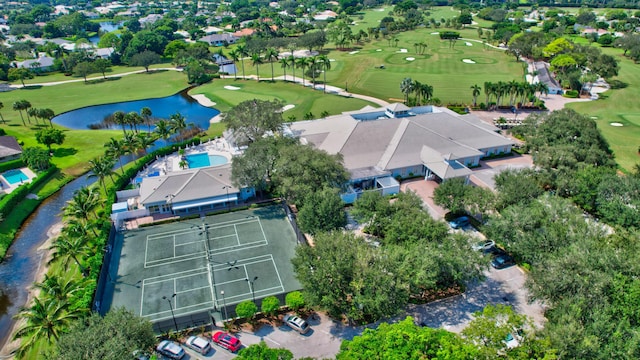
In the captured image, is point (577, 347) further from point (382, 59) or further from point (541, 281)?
point (382, 59)

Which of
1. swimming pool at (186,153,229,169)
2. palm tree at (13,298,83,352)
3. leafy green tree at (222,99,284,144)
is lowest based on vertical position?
swimming pool at (186,153,229,169)

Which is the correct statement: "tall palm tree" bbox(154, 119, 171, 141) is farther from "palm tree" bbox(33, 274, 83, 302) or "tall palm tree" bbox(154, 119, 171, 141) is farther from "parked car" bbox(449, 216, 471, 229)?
"parked car" bbox(449, 216, 471, 229)

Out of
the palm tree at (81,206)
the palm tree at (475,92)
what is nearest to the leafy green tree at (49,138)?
the palm tree at (81,206)

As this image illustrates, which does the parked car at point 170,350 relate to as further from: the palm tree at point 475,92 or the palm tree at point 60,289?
the palm tree at point 475,92

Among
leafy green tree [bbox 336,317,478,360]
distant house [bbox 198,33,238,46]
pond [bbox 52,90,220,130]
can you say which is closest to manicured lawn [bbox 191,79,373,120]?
pond [bbox 52,90,220,130]

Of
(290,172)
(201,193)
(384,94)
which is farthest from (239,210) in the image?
(384,94)

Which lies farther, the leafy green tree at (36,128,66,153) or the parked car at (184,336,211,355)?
the leafy green tree at (36,128,66,153)
